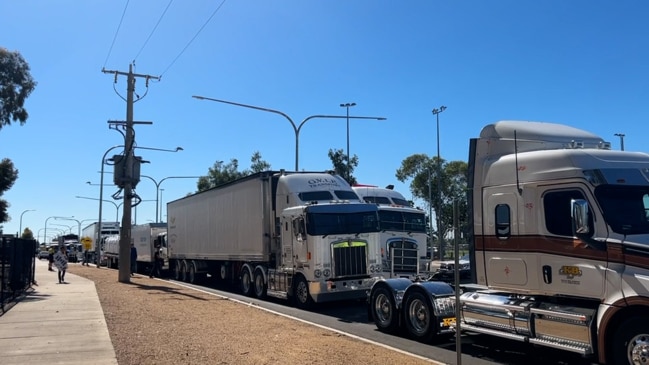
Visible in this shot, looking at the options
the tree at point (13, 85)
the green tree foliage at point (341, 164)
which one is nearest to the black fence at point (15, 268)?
the tree at point (13, 85)

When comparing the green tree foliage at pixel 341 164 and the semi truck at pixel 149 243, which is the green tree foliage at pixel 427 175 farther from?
the semi truck at pixel 149 243

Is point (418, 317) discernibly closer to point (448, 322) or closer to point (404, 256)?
point (448, 322)

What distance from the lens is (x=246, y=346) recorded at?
31.1 feet

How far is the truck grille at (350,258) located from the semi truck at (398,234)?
665 mm

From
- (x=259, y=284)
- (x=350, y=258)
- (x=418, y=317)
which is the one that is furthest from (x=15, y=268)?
(x=418, y=317)

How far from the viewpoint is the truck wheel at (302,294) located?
16.2 meters

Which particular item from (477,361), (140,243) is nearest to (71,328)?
(477,361)

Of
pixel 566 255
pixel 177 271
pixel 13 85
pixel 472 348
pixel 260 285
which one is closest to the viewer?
pixel 566 255

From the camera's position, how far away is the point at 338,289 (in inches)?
626

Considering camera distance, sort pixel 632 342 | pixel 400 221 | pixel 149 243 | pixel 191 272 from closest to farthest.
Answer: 1. pixel 632 342
2. pixel 400 221
3. pixel 191 272
4. pixel 149 243

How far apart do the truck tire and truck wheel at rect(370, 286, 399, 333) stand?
7.23 metres

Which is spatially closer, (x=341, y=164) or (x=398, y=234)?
(x=398, y=234)

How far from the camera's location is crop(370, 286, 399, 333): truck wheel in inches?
452

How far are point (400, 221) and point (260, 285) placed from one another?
5.25 m
